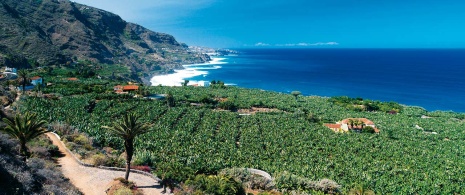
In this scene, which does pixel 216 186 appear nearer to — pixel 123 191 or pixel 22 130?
pixel 123 191

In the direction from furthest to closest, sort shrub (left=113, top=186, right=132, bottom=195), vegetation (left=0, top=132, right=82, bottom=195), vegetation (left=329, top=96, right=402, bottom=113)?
vegetation (left=329, top=96, right=402, bottom=113) < shrub (left=113, top=186, right=132, bottom=195) < vegetation (left=0, top=132, right=82, bottom=195)

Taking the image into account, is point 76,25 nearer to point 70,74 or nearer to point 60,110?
point 70,74

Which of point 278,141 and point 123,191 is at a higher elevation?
point 123,191

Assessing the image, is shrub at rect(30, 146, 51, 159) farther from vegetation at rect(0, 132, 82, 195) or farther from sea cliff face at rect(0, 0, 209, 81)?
sea cliff face at rect(0, 0, 209, 81)

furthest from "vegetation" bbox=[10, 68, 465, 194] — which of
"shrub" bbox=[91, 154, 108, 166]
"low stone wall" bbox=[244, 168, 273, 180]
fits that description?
"shrub" bbox=[91, 154, 108, 166]

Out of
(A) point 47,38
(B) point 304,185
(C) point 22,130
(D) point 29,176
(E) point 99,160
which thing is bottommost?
(B) point 304,185

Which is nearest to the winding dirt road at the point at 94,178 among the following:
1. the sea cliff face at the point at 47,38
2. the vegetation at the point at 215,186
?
the vegetation at the point at 215,186

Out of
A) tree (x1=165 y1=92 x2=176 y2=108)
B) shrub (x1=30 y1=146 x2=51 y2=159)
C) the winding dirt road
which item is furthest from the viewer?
tree (x1=165 y1=92 x2=176 y2=108)

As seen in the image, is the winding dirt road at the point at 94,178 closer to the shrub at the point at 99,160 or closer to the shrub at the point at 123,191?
the shrub at the point at 99,160

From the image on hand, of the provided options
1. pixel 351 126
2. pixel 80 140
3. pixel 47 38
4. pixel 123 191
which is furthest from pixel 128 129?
pixel 47 38

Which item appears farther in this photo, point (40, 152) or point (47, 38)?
point (47, 38)
